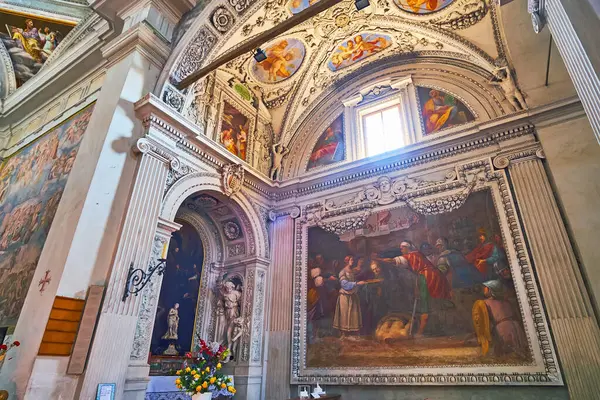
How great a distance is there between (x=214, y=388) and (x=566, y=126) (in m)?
8.07

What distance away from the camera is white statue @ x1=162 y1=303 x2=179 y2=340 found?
7777mm

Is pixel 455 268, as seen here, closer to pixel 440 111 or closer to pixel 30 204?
pixel 440 111

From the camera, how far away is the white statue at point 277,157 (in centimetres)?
1010

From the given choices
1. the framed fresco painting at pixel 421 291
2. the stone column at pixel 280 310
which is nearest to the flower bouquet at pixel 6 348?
the stone column at pixel 280 310

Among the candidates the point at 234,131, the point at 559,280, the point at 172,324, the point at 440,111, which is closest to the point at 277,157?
the point at 234,131

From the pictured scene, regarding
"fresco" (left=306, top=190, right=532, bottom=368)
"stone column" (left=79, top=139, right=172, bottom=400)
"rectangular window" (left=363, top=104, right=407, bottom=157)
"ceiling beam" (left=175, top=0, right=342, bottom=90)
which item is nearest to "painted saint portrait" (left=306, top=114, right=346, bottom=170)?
"rectangular window" (left=363, top=104, right=407, bottom=157)

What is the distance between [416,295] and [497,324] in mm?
1482

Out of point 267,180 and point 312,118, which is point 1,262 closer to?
point 267,180

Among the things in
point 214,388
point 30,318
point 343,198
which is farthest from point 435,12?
point 30,318

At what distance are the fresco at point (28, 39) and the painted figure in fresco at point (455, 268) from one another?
11025 millimetres

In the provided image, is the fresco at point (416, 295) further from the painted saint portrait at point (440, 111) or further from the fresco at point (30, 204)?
the fresco at point (30, 204)

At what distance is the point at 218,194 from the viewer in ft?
27.3

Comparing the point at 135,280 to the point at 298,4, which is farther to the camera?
the point at 298,4

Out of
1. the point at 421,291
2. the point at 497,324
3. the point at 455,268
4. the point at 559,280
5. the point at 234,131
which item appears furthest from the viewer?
the point at 234,131
